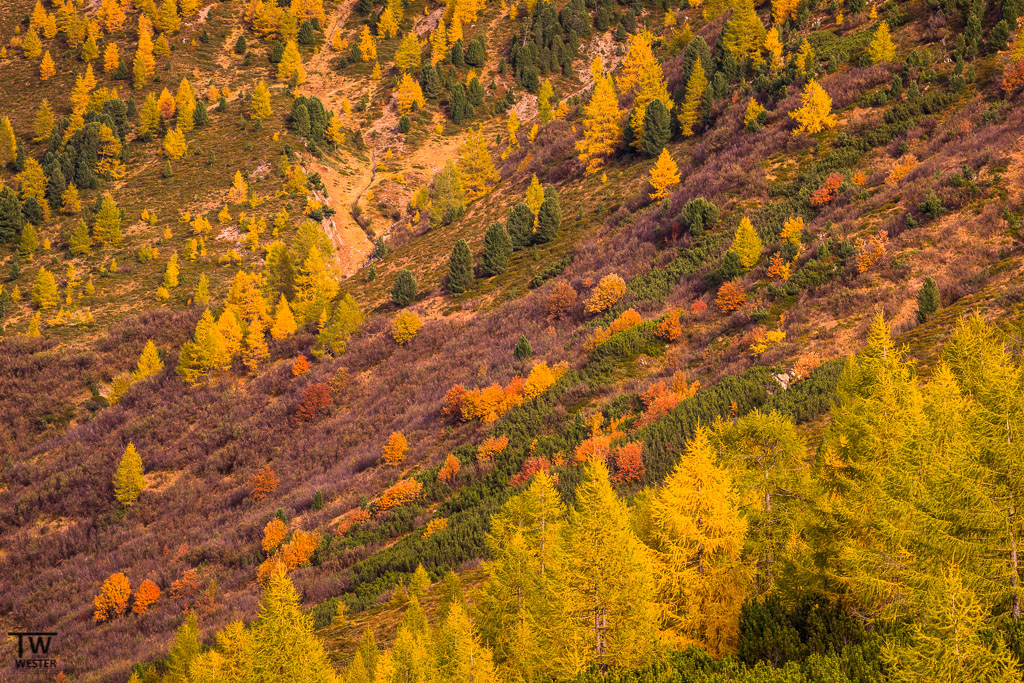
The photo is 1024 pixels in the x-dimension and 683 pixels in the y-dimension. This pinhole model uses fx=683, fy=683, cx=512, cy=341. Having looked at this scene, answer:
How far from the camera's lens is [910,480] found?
1288 centimetres

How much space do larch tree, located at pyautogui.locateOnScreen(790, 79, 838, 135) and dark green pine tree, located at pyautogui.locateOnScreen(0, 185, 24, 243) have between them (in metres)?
101

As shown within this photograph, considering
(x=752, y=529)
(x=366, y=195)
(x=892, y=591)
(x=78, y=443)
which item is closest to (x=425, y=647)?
(x=752, y=529)

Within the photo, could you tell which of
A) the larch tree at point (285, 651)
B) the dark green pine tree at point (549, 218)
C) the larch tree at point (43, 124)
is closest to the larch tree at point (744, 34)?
the dark green pine tree at point (549, 218)

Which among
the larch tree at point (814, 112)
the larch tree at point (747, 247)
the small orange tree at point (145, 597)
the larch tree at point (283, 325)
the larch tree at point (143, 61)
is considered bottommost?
the small orange tree at point (145, 597)

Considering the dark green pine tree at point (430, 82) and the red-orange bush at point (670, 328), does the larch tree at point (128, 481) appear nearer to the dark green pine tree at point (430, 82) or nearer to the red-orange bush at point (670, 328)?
the red-orange bush at point (670, 328)

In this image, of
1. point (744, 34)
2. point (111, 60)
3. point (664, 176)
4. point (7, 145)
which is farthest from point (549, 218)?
point (111, 60)

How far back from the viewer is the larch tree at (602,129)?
80.2 metres

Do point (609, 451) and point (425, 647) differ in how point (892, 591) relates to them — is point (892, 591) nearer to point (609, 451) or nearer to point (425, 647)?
point (425, 647)

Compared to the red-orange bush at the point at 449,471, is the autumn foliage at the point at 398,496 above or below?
below

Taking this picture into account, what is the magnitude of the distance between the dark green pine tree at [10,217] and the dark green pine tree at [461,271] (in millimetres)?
67507

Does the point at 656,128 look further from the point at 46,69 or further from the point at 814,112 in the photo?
the point at 46,69

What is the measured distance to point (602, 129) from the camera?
81625mm

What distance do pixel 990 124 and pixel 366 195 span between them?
88633 mm

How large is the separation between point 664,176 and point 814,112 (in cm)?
1423
